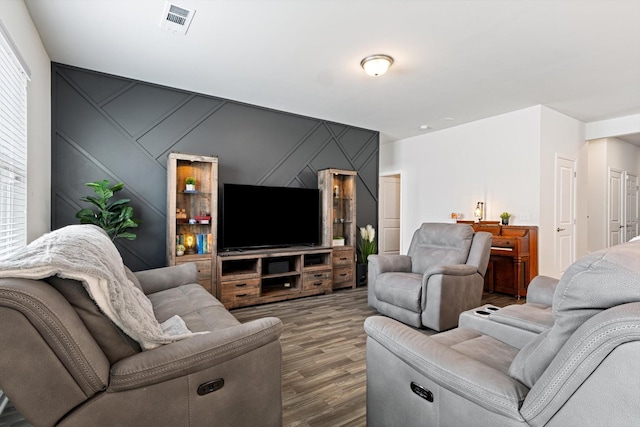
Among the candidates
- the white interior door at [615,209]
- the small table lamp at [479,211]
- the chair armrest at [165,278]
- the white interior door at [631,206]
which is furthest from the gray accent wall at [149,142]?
the white interior door at [631,206]

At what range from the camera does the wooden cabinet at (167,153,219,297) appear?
3.58 m

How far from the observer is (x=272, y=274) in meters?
4.15

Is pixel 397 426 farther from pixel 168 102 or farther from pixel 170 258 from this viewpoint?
pixel 168 102

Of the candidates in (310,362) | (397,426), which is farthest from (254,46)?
(397,426)

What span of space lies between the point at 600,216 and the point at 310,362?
6754 millimetres

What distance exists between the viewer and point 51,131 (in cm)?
326

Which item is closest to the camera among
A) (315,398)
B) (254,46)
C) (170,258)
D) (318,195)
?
(315,398)

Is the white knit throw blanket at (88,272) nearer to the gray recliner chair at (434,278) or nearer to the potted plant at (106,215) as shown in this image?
the potted plant at (106,215)

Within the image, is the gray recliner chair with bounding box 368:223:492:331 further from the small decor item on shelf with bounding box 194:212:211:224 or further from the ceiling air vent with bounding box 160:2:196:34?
the ceiling air vent with bounding box 160:2:196:34

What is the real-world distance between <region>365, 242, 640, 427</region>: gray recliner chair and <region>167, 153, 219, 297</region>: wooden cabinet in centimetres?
280

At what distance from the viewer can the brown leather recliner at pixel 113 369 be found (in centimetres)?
97

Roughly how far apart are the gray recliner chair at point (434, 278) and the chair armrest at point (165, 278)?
6.37ft

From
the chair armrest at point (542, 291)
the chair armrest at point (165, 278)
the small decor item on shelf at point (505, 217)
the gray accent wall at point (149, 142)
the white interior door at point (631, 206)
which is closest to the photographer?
the chair armrest at point (542, 291)

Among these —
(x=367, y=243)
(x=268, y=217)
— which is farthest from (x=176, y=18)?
(x=367, y=243)
